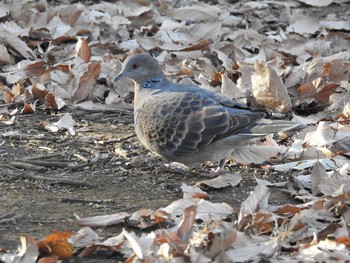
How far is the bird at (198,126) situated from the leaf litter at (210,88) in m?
0.21

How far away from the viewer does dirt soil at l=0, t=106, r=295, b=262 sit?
4.44 m

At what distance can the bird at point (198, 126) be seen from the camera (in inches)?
207

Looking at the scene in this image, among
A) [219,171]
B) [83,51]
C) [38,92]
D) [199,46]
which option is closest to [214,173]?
[219,171]

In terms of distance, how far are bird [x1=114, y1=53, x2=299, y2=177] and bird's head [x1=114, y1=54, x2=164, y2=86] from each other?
501mm

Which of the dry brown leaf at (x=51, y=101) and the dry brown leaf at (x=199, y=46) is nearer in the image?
the dry brown leaf at (x=51, y=101)

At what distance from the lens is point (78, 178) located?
509cm

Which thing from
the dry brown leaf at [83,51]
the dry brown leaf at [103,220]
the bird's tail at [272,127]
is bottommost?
the dry brown leaf at [83,51]

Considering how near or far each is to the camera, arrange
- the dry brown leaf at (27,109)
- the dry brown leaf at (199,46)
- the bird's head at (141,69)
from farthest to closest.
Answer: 1. the dry brown leaf at (199,46)
2. the dry brown leaf at (27,109)
3. the bird's head at (141,69)

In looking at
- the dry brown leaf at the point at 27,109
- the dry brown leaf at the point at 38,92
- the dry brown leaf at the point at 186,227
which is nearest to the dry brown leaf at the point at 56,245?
the dry brown leaf at the point at 186,227

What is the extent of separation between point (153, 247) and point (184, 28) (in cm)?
452

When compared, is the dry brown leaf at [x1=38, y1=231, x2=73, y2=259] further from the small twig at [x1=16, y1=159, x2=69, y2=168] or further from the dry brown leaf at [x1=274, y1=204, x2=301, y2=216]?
the small twig at [x1=16, y1=159, x2=69, y2=168]

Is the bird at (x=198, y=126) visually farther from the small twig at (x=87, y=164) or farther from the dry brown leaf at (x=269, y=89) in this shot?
the dry brown leaf at (x=269, y=89)

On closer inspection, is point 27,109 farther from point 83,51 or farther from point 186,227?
point 186,227

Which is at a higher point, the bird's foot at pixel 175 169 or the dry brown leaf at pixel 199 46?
the dry brown leaf at pixel 199 46
